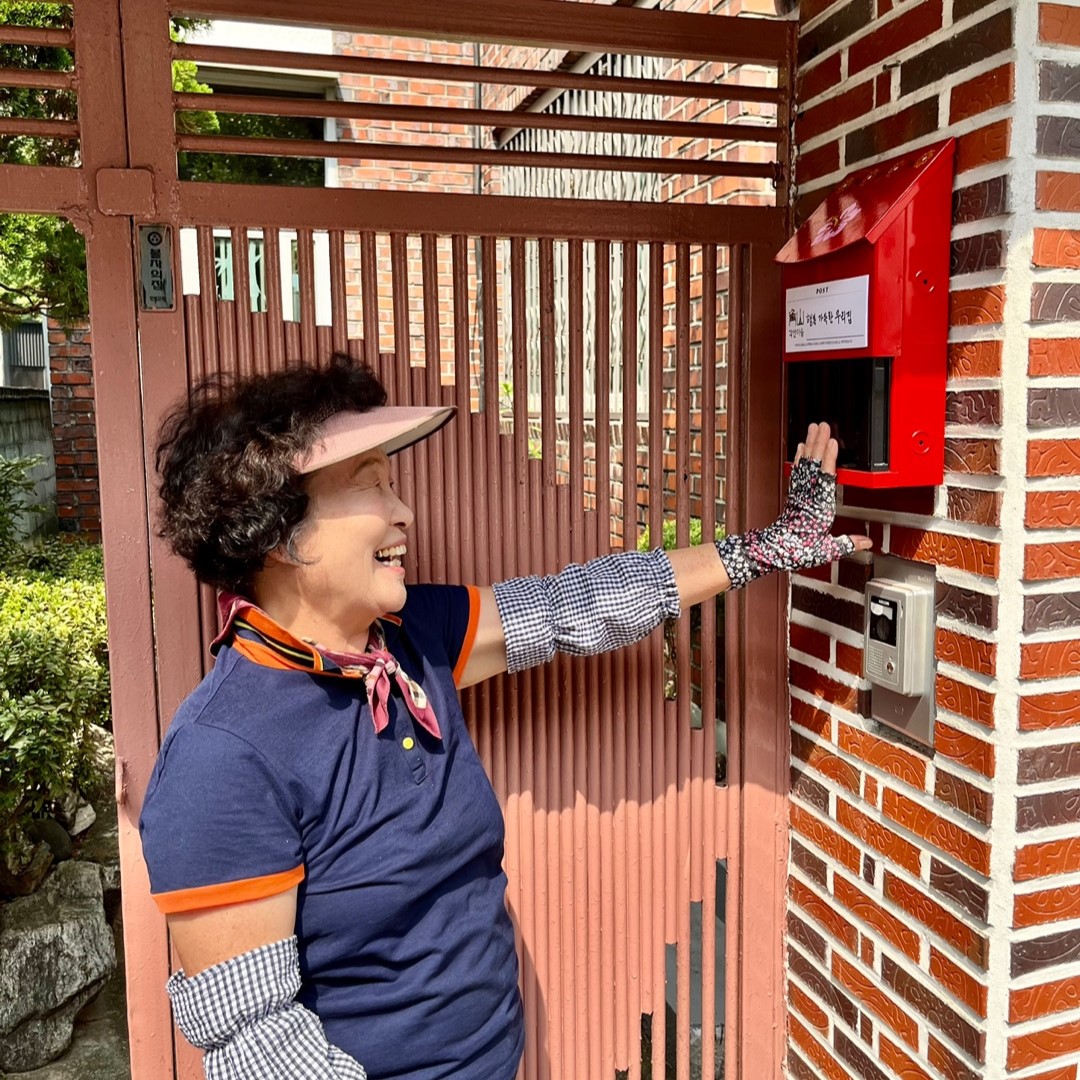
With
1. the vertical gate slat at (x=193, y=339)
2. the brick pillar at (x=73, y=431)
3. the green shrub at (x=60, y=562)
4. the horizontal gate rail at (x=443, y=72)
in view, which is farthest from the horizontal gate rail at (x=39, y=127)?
the brick pillar at (x=73, y=431)

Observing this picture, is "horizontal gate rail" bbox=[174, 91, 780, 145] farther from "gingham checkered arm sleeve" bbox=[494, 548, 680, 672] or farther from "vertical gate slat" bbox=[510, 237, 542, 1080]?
"gingham checkered arm sleeve" bbox=[494, 548, 680, 672]

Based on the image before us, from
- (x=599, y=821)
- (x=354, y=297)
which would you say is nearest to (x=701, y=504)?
(x=599, y=821)

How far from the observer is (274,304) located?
1985 mm

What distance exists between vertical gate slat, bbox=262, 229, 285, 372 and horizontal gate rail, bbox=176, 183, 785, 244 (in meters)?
0.03

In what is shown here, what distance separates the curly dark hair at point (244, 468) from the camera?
5.20ft

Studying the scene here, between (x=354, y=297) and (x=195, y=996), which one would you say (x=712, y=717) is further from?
(x=354, y=297)

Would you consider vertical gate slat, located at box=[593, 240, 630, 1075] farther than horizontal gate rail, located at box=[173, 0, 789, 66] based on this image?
Yes

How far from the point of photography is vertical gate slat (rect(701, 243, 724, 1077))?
2223mm

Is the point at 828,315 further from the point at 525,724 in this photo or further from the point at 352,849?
the point at 352,849

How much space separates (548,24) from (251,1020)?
6.10 feet

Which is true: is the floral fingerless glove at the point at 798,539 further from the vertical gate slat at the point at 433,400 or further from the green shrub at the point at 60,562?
the green shrub at the point at 60,562

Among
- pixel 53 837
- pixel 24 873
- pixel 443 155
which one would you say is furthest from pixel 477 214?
pixel 53 837

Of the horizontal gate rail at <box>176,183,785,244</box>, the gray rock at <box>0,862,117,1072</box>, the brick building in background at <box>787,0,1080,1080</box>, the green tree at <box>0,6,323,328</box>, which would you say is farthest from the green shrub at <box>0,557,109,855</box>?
the brick building in background at <box>787,0,1080,1080</box>

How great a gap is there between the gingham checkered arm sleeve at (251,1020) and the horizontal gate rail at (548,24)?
164 centimetres
